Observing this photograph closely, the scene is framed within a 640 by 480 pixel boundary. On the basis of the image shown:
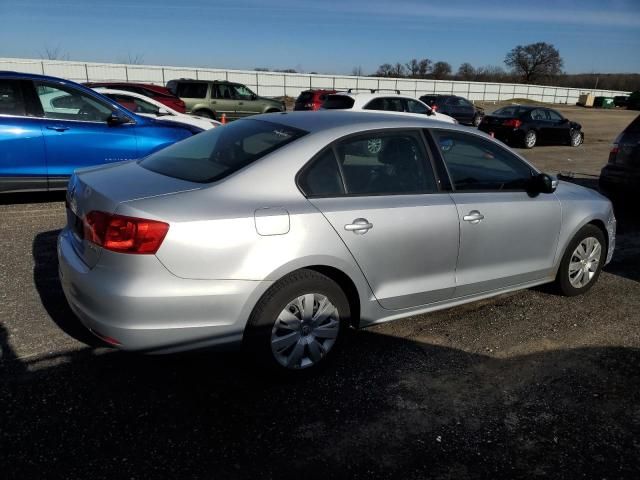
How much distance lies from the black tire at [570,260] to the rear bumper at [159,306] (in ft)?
9.46

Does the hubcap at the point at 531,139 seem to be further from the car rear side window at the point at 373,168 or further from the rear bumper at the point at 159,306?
the rear bumper at the point at 159,306

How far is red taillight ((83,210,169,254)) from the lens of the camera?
8.62 ft

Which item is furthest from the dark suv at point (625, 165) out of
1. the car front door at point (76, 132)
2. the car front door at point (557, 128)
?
the car front door at point (557, 128)

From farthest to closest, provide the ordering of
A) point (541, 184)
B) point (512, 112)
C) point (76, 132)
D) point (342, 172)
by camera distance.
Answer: point (512, 112), point (76, 132), point (541, 184), point (342, 172)

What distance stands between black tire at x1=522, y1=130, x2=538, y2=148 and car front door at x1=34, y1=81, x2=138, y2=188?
13.7m

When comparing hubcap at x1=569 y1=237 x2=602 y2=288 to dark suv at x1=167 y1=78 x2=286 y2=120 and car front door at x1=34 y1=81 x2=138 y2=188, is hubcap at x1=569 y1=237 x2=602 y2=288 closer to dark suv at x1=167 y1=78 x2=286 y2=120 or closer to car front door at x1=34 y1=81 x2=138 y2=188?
car front door at x1=34 y1=81 x2=138 y2=188

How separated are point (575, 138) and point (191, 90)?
1375 centimetres

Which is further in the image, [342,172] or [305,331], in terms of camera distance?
[342,172]

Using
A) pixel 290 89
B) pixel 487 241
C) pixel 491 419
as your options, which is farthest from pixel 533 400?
pixel 290 89

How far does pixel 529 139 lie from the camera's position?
1731cm

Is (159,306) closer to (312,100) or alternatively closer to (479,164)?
(479,164)

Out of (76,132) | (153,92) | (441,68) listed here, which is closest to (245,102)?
(153,92)

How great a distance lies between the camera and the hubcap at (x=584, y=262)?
459 centimetres

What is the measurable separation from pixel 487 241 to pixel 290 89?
124ft
